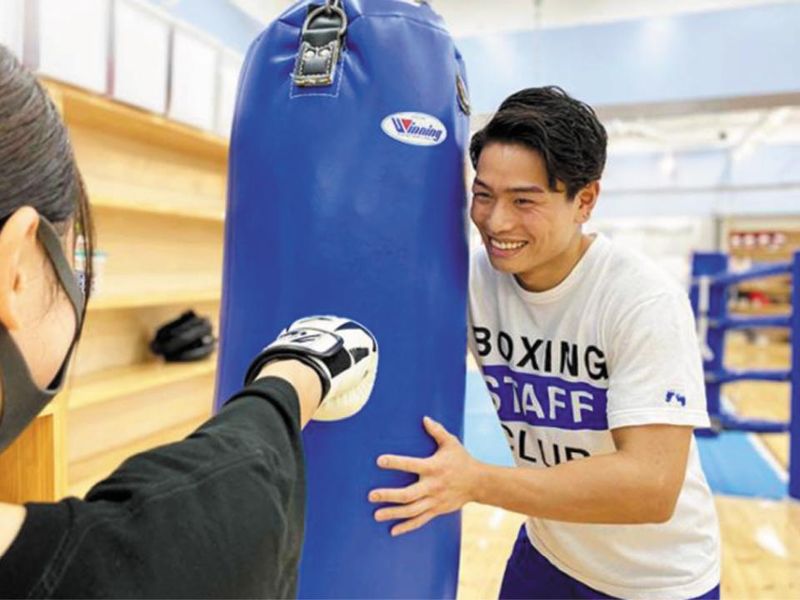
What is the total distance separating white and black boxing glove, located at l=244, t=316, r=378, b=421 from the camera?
2.45 feet

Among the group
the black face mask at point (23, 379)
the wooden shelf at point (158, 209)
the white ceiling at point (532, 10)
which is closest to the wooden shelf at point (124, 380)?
the wooden shelf at point (158, 209)

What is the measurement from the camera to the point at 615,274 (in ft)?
3.61

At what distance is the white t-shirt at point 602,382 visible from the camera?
998 millimetres

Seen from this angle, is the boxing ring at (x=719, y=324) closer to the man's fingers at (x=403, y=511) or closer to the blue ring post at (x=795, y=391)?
the blue ring post at (x=795, y=391)

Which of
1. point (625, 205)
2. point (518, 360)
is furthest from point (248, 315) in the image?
point (625, 205)

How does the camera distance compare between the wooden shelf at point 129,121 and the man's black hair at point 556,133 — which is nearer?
the man's black hair at point 556,133

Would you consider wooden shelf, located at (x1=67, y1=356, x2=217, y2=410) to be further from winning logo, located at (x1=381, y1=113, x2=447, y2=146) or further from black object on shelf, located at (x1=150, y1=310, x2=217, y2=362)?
winning logo, located at (x1=381, y1=113, x2=447, y2=146)

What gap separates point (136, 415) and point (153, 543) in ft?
8.65

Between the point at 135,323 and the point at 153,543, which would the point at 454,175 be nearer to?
the point at 153,543

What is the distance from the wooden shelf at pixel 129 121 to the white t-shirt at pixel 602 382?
148 centimetres

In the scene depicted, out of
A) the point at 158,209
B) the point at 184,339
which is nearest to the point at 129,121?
the point at 158,209

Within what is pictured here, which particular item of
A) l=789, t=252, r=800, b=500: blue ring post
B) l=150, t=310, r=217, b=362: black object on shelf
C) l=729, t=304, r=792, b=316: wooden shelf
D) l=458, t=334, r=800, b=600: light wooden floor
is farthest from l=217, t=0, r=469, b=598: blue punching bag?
l=729, t=304, r=792, b=316: wooden shelf

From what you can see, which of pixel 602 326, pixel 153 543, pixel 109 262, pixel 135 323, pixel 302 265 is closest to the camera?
pixel 153 543

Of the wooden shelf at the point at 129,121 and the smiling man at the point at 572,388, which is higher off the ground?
the wooden shelf at the point at 129,121
